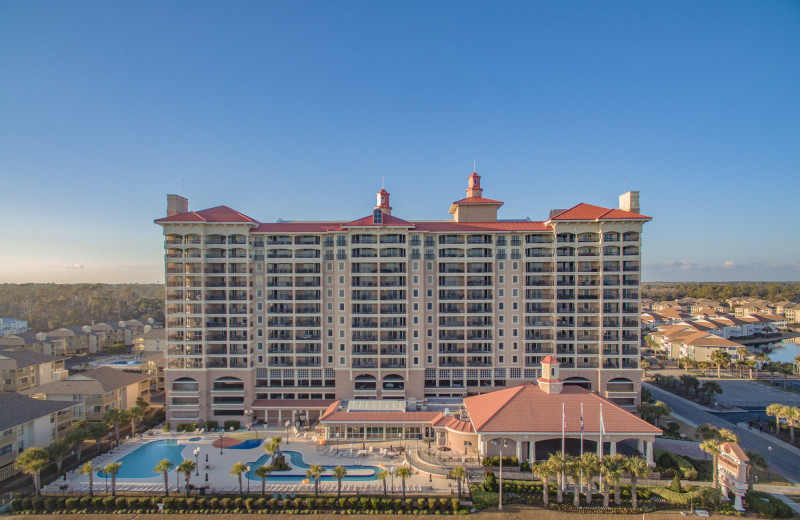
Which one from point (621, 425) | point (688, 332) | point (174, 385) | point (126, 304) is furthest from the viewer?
point (126, 304)

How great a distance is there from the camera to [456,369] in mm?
57781

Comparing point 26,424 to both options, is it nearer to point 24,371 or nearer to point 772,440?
point 24,371

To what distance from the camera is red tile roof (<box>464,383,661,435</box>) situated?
4222 cm

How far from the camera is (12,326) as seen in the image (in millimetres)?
119812

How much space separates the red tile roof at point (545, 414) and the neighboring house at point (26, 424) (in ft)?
158

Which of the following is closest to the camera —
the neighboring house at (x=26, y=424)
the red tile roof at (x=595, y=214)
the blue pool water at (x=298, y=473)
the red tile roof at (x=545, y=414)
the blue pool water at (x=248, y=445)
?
the blue pool water at (x=298, y=473)

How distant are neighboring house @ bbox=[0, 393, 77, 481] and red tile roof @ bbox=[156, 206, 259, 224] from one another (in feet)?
83.9

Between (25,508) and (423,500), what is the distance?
35.0 m

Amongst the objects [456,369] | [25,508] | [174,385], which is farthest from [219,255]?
[456,369]

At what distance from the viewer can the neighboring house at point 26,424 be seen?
41.3 m

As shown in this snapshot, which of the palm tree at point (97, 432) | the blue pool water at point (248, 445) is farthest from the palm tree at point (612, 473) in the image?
the palm tree at point (97, 432)

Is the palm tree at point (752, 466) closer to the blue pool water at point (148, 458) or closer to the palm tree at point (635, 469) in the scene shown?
the palm tree at point (635, 469)

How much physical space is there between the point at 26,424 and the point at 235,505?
2733 centimetres

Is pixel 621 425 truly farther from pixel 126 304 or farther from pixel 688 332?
pixel 126 304
